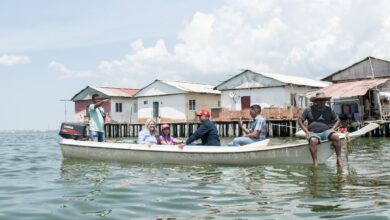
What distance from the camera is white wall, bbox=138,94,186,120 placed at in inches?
1486

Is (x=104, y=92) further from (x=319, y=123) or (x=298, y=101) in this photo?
(x=319, y=123)

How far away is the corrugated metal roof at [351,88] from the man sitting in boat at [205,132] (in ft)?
55.9

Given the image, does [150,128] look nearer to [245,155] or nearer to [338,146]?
[245,155]

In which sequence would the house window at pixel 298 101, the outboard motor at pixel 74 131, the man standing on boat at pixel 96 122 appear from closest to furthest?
the man standing on boat at pixel 96 122, the outboard motor at pixel 74 131, the house window at pixel 298 101

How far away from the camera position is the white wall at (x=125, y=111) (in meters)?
42.0

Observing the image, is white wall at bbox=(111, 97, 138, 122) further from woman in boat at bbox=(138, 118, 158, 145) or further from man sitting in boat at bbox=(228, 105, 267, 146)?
man sitting in boat at bbox=(228, 105, 267, 146)

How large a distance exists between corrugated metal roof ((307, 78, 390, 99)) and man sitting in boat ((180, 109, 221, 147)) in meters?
17.0

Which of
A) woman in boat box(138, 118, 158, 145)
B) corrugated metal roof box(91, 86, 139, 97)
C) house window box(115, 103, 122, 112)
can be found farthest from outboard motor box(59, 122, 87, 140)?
house window box(115, 103, 122, 112)

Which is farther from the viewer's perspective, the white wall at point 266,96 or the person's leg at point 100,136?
the white wall at point 266,96

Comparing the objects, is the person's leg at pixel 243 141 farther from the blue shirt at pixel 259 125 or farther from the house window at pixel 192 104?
the house window at pixel 192 104

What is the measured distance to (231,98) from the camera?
3538 centimetres

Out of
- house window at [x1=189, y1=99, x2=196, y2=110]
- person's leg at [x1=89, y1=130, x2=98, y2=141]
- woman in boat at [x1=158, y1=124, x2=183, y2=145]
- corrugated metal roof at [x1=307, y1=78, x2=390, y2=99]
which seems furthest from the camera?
house window at [x1=189, y1=99, x2=196, y2=110]

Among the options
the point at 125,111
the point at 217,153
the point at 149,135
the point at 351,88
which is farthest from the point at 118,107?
the point at 217,153

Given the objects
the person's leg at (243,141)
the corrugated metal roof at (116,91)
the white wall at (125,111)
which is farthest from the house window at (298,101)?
the person's leg at (243,141)
